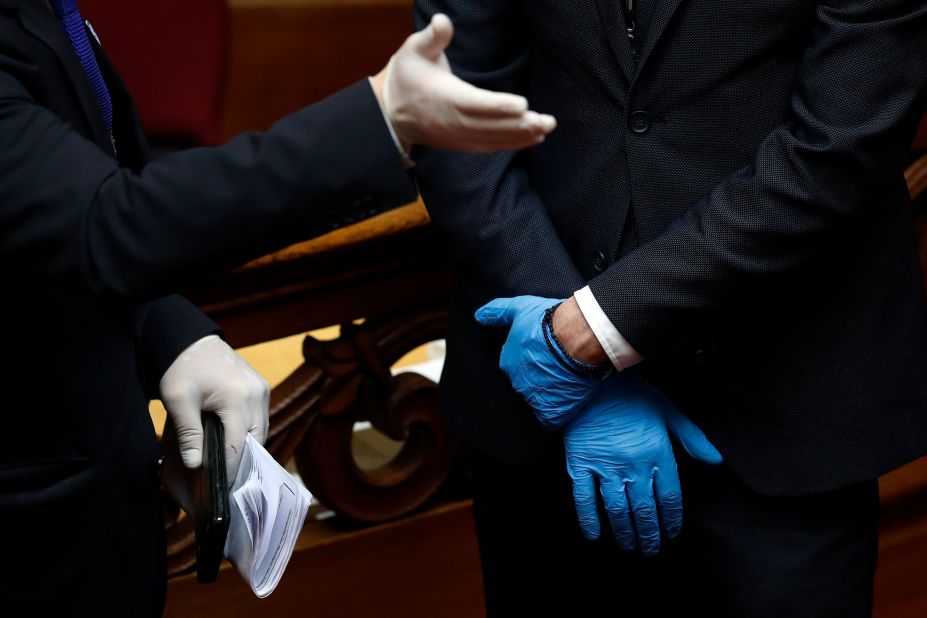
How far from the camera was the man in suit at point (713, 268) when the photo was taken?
45.4 inches

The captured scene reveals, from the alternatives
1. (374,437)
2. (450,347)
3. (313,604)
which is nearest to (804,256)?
(450,347)

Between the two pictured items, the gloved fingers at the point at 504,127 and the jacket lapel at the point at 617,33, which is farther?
the jacket lapel at the point at 617,33

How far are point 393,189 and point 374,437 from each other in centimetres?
144

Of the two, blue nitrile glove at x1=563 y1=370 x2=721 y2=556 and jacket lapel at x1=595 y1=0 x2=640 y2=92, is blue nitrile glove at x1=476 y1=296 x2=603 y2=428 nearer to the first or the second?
blue nitrile glove at x1=563 y1=370 x2=721 y2=556

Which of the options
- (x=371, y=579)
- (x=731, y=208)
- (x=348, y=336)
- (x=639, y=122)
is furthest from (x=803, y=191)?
(x=371, y=579)

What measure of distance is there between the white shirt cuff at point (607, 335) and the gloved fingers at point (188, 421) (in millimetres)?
415

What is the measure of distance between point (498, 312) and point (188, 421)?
1.20 ft

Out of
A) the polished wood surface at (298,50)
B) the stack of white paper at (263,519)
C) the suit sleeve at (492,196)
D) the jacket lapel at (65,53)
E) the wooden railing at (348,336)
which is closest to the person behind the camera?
the jacket lapel at (65,53)

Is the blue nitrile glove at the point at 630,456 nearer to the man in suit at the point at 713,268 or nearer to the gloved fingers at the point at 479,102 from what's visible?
the man in suit at the point at 713,268

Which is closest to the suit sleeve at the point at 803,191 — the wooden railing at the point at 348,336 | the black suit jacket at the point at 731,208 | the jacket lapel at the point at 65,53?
the black suit jacket at the point at 731,208

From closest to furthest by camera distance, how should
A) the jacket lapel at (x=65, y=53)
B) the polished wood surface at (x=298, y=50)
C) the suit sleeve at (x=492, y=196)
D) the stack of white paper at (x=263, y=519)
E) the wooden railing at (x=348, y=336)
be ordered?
the jacket lapel at (x=65, y=53), the stack of white paper at (x=263, y=519), the suit sleeve at (x=492, y=196), the wooden railing at (x=348, y=336), the polished wood surface at (x=298, y=50)

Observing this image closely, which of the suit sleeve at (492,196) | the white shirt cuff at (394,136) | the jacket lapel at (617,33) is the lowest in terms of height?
the suit sleeve at (492,196)

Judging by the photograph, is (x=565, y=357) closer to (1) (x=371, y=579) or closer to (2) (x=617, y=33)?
(2) (x=617, y=33)

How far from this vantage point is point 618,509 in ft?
4.25
